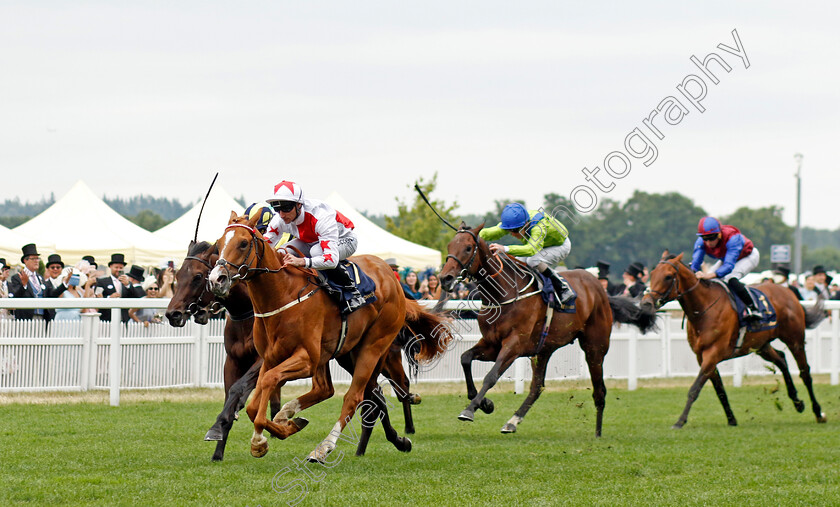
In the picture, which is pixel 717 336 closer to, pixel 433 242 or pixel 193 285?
pixel 193 285

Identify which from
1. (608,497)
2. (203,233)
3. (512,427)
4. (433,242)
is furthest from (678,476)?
(433,242)

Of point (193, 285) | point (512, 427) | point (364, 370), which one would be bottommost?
point (512, 427)

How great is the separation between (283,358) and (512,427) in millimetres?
3036

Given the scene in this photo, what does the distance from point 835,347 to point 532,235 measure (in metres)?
9.00

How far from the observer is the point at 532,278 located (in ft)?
28.2

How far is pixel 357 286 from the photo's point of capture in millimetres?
6418

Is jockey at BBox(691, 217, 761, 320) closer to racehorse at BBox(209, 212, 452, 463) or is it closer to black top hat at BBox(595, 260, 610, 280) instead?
black top hat at BBox(595, 260, 610, 280)

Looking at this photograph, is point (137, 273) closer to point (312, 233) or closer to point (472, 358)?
point (472, 358)

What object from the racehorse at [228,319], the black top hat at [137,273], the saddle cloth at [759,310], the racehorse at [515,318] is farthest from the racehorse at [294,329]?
the black top hat at [137,273]

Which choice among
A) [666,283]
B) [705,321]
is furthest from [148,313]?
[705,321]

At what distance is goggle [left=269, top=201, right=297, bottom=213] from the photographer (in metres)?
6.00

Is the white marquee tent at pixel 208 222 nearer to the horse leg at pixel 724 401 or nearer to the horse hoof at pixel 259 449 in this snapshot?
the horse leg at pixel 724 401

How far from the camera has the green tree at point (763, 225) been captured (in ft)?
277

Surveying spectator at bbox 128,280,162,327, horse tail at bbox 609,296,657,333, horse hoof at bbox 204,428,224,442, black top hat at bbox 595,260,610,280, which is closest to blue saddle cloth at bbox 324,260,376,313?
horse hoof at bbox 204,428,224,442
